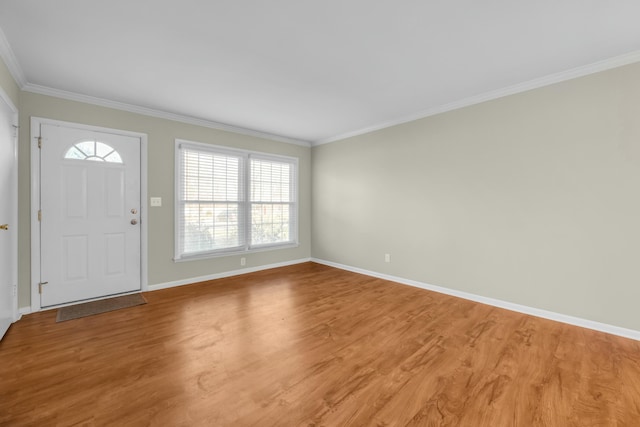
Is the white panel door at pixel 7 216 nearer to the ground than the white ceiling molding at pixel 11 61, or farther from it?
nearer to the ground

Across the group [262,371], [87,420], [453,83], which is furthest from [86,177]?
[453,83]

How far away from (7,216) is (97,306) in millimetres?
1279

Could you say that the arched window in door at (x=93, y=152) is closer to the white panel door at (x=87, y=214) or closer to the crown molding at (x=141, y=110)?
the white panel door at (x=87, y=214)

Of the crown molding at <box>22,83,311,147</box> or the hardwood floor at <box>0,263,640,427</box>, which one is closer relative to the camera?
the hardwood floor at <box>0,263,640,427</box>

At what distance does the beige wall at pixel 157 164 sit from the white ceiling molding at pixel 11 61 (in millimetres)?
248

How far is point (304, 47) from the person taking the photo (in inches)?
90.8

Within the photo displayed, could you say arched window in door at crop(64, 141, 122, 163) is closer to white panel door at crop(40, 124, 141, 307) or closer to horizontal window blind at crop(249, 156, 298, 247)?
Answer: white panel door at crop(40, 124, 141, 307)

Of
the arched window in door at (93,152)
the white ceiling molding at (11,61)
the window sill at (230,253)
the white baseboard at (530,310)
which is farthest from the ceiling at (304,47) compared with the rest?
the white baseboard at (530,310)

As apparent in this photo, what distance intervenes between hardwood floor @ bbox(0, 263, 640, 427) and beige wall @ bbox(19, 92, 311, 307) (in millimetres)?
821

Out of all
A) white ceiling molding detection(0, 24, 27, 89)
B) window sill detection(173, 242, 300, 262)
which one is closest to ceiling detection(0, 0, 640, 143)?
white ceiling molding detection(0, 24, 27, 89)

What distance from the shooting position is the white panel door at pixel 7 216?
2387mm

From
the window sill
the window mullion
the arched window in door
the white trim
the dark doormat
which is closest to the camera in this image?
the dark doormat

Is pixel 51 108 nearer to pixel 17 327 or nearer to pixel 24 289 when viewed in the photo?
pixel 24 289

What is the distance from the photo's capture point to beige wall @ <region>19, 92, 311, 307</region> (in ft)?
9.64
